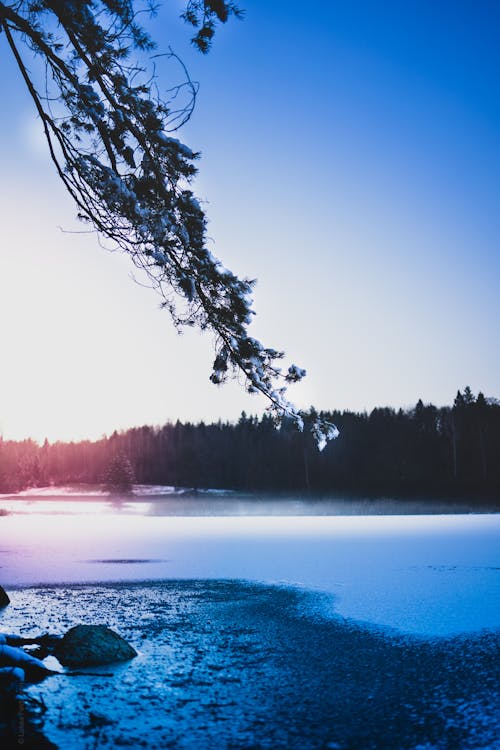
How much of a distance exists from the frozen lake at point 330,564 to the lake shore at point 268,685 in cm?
70

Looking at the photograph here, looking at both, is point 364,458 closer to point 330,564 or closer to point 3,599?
point 330,564

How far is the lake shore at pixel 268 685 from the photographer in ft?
8.98

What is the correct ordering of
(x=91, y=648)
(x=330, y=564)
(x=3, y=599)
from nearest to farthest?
(x=91, y=648) < (x=3, y=599) < (x=330, y=564)

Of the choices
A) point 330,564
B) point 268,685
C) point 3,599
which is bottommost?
point 330,564

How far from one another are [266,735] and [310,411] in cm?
342

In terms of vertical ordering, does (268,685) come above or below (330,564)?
above

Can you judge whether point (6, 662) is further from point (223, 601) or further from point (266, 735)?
point (223, 601)

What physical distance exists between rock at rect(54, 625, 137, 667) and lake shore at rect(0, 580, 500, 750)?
14cm

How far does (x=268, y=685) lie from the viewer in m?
3.44

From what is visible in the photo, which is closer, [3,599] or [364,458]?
[3,599]

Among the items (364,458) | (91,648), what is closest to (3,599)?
(91,648)

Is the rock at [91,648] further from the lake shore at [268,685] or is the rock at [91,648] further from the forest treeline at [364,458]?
Result: the forest treeline at [364,458]

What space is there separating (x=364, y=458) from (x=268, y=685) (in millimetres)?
55344

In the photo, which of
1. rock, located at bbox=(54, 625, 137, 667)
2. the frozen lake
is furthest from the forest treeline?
rock, located at bbox=(54, 625, 137, 667)
